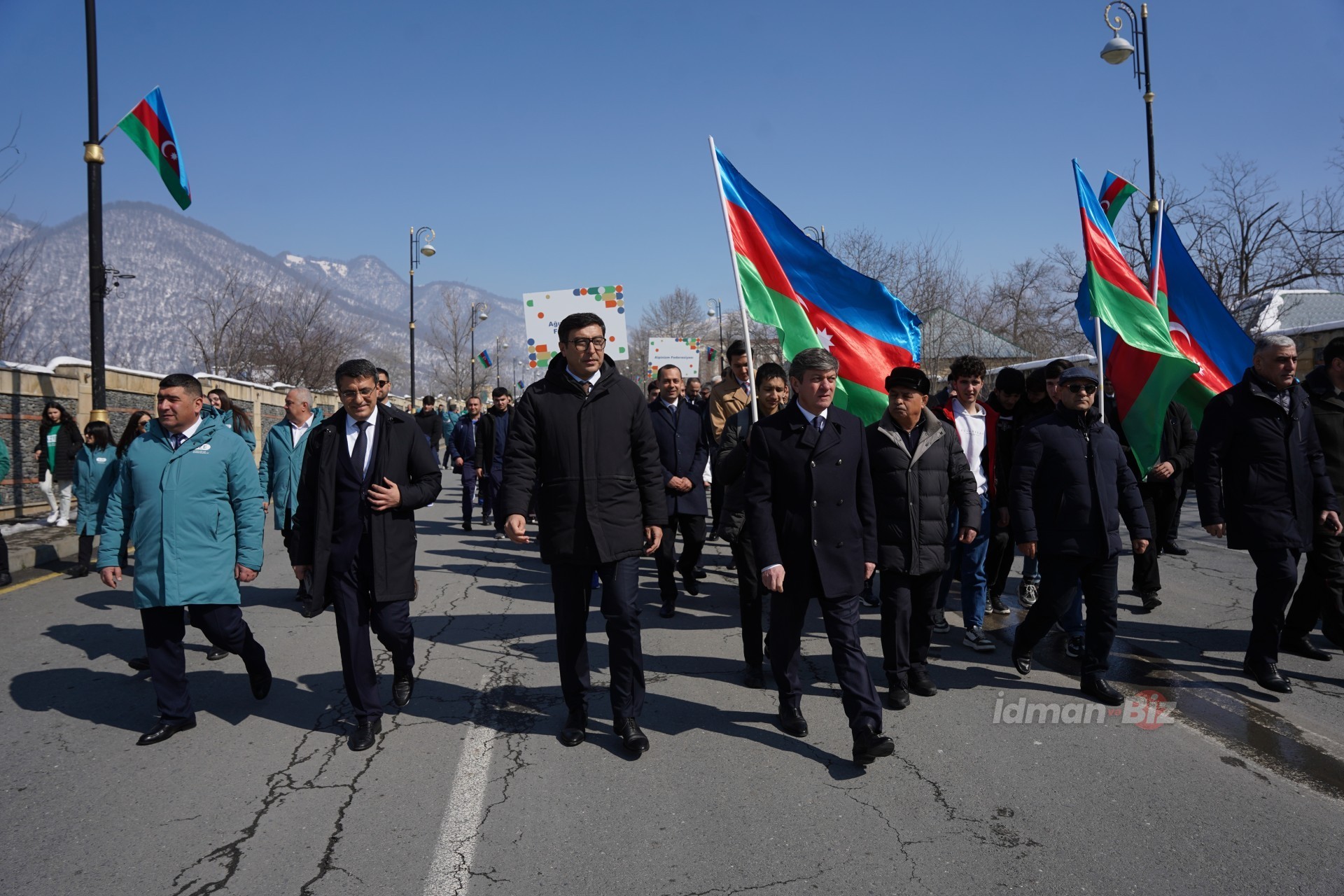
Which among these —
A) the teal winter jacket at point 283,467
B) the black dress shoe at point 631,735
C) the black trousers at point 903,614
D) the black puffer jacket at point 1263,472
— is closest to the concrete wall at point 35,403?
the teal winter jacket at point 283,467

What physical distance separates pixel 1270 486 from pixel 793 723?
10.8ft

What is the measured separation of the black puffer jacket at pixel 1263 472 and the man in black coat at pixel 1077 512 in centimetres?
54

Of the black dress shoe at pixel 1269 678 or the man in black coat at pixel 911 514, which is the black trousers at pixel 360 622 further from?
the black dress shoe at pixel 1269 678

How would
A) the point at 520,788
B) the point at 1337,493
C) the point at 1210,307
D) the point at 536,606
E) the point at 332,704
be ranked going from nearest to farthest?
the point at 520,788 → the point at 332,704 → the point at 1337,493 → the point at 1210,307 → the point at 536,606

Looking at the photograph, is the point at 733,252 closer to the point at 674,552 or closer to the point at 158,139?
the point at 674,552

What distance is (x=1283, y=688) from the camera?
195 inches

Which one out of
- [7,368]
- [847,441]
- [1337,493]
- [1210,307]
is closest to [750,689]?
[847,441]

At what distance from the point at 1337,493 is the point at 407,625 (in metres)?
5.78

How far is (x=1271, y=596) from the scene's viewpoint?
5055 millimetres

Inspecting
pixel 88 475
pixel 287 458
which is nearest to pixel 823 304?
pixel 287 458

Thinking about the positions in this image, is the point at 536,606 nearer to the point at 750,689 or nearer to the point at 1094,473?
the point at 750,689

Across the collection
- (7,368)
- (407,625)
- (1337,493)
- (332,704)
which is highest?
(7,368)

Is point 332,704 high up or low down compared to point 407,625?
down

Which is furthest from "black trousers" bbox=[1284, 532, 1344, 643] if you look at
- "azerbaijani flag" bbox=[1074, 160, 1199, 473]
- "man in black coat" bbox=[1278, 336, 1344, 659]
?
"azerbaijani flag" bbox=[1074, 160, 1199, 473]
